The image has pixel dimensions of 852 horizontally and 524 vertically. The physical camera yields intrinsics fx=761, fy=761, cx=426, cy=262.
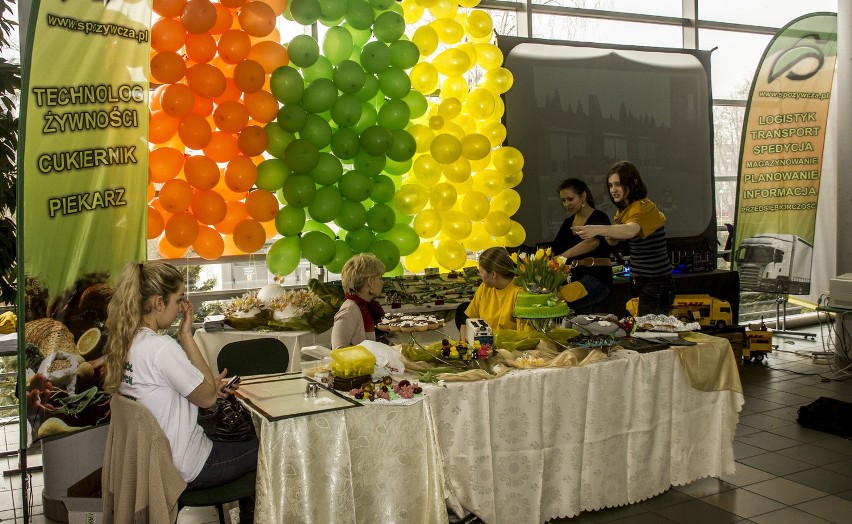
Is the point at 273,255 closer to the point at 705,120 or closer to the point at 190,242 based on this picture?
the point at 190,242

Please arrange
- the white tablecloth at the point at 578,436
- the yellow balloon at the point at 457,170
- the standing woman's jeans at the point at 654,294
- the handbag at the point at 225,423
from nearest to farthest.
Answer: the handbag at the point at 225,423 < the white tablecloth at the point at 578,436 < the standing woman's jeans at the point at 654,294 < the yellow balloon at the point at 457,170

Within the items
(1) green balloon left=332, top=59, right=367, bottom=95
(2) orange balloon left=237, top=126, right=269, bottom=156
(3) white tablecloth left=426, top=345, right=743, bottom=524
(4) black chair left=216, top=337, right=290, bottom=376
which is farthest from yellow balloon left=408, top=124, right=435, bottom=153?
(3) white tablecloth left=426, top=345, right=743, bottom=524

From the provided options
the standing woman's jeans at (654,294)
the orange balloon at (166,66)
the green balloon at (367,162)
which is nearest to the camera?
the standing woman's jeans at (654,294)

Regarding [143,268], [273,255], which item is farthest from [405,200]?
[143,268]

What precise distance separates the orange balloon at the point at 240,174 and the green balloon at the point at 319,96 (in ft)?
1.89

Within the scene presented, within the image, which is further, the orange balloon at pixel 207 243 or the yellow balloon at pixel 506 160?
the yellow balloon at pixel 506 160

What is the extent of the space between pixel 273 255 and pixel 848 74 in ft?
17.5

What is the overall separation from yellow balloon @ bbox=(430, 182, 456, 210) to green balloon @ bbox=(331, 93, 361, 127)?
854mm

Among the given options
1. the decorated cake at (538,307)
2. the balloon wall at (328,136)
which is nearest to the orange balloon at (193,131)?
the balloon wall at (328,136)

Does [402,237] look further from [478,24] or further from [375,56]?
[478,24]

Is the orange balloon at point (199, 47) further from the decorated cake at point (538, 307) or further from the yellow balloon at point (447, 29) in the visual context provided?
the decorated cake at point (538, 307)

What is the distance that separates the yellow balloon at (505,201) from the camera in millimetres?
6211

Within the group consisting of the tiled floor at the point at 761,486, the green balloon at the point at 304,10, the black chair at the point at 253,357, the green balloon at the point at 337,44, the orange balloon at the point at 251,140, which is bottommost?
the tiled floor at the point at 761,486

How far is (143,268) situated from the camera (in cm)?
272
